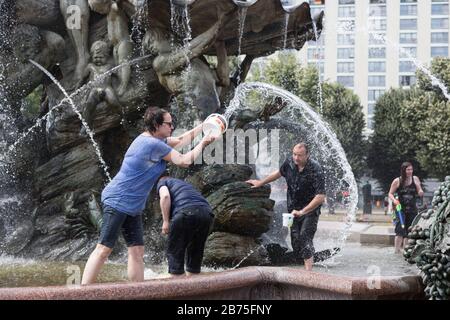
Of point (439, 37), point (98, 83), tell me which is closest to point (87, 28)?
point (98, 83)

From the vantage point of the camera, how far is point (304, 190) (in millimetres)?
6664

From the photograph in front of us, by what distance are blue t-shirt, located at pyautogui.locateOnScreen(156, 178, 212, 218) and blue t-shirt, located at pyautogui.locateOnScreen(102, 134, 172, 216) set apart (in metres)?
0.20

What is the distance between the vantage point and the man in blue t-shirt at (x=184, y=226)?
466 cm

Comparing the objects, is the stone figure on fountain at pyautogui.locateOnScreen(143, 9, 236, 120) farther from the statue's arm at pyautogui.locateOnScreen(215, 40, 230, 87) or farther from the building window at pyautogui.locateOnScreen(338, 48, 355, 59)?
the building window at pyautogui.locateOnScreen(338, 48, 355, 59)

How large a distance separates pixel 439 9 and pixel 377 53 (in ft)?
26.6

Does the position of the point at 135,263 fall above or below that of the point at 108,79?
below

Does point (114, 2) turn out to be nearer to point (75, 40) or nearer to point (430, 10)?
point (75, 40)

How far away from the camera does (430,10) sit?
242 feet

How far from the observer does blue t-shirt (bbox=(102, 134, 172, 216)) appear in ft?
15.2

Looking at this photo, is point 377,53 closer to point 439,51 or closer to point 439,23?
point 439,51

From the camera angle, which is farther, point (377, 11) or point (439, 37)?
point (377, 11)

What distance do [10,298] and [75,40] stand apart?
6805 millimetres

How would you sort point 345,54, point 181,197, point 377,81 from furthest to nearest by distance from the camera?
point 345,54 → point 377,81 → point 181,197
